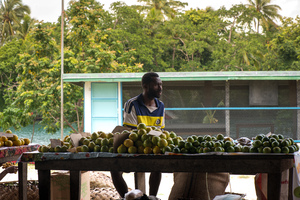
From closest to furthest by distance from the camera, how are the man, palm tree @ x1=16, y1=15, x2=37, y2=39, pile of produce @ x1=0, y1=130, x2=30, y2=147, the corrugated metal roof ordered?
the man < pile of produce @ x1=0, y1=130, x2=30, y2=147 < the corrugated metal roof < palm tree @ x1=16, y1=15, x2=37, y2=39

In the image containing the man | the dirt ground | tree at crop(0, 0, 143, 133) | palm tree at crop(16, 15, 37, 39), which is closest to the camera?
the man

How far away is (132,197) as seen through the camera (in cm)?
375

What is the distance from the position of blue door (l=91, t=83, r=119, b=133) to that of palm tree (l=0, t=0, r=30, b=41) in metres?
26.1

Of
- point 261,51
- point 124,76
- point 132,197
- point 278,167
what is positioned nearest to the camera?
point 278,167

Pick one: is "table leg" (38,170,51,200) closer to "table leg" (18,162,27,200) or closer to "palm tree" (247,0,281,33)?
"table leg" (18,162,27,200)

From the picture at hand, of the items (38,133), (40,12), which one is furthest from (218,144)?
(40,12)

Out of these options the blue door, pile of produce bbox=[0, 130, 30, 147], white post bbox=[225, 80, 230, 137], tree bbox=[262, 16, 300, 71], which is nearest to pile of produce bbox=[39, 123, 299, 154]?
pile of produce bbox=[0, 130, 30, 147]

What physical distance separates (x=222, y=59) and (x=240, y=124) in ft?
44.4

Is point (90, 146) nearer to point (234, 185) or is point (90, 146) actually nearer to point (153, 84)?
point (153, 84)

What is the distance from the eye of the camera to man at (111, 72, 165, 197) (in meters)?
4.48

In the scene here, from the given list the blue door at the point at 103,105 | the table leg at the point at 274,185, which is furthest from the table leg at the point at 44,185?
the blue door at the point at 103,105

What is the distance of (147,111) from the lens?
A: 15.2ft

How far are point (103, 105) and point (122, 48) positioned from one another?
773 cm

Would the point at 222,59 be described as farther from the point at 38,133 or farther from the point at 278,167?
the point at 38,133
